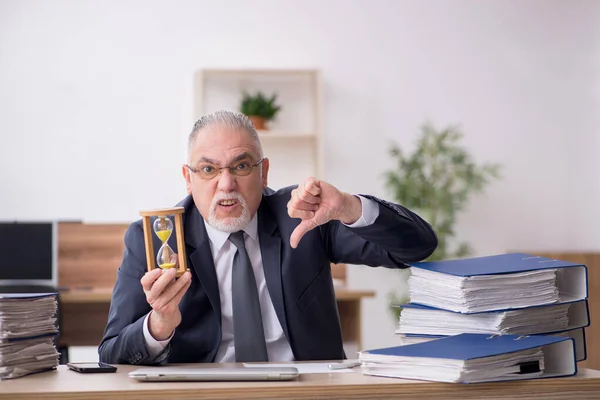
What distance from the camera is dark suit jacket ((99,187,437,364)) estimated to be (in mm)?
1809

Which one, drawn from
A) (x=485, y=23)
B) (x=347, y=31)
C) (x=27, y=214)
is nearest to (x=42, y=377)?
(x=27, y=214)

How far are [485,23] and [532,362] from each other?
15.3 ft

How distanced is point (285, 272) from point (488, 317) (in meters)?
0.62

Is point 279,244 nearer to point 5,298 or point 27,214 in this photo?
point 5,298

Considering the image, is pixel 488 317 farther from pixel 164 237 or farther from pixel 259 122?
pixel 259 122

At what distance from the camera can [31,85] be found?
523cm

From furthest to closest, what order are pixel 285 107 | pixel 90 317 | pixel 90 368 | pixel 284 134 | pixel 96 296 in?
pixel 285 107 → pixel 284 134 → pixel 90 317 → pixel 96 296 → pixel 90 368

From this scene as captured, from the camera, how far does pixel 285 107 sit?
5.40 m

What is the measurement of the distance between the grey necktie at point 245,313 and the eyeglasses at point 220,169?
17 cm

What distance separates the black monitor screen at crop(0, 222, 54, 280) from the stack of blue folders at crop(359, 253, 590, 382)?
2726mm

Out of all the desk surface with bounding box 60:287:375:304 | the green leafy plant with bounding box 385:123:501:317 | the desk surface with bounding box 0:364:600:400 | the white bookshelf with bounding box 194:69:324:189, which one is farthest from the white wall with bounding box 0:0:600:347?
the desk surface with bounding box 0:364:600:400

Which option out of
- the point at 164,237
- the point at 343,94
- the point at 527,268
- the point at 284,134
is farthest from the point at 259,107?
the point at 527,268

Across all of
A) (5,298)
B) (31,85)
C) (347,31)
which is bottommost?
(5,298)

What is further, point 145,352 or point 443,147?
point 443,147
